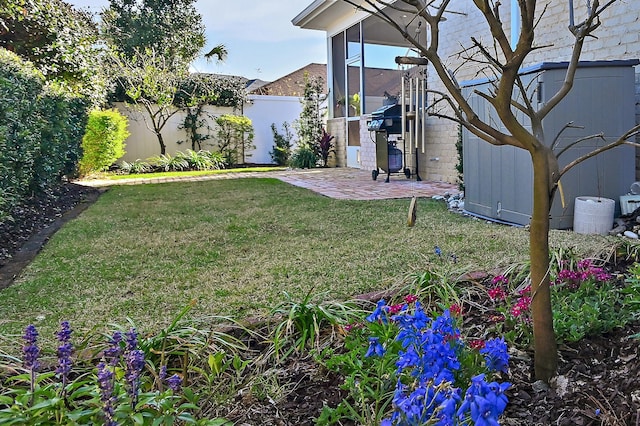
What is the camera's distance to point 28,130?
4.68 metres

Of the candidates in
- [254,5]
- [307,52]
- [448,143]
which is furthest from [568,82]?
[307,52]

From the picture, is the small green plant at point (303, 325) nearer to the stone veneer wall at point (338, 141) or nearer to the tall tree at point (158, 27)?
the stone veneer wall at point (338, 141)

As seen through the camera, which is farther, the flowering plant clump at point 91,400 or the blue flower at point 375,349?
the blue flower at point 375,349

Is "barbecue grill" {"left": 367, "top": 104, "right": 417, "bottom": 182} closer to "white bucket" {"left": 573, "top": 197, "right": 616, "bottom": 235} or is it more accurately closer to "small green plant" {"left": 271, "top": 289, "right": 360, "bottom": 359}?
"white bucket" {"left": 573, "top": 197, "right": 616, "bottom": 235}

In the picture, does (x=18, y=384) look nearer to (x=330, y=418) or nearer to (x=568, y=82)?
(x=330, y=418)

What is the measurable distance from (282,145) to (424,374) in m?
13.4

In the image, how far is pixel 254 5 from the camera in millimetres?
15586

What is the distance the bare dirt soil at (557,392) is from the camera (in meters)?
1.29

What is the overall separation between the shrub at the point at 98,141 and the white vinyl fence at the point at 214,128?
2.59 meters

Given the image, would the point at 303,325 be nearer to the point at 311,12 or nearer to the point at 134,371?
the point at 134,371

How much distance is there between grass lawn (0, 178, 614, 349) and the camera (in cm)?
250

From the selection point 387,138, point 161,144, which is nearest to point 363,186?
point 387,138

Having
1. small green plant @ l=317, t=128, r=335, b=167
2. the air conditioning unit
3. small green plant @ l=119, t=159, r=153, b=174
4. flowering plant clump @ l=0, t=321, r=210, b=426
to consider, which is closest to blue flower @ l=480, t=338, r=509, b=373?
flowering plant clump @ l=0, t=321, r=210, b=426

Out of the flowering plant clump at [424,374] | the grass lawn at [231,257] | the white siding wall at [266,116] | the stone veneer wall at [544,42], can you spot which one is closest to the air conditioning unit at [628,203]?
the grass lawn at [231,257]
